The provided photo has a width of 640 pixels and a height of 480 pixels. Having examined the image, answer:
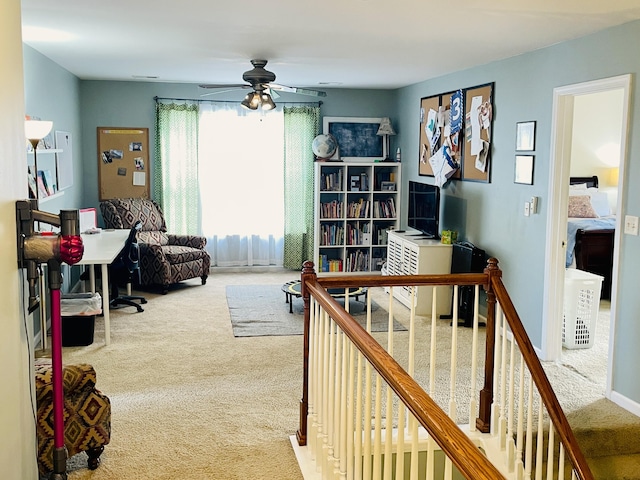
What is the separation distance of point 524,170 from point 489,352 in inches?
89.0

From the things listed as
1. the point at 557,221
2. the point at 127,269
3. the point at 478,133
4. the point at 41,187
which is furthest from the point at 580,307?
the point at 41,187

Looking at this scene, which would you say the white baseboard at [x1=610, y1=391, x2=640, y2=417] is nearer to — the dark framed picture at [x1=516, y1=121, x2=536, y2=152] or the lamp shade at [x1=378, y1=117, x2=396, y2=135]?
the dark framed picture at [x1=516, y1=121, x2=536, y2=152]

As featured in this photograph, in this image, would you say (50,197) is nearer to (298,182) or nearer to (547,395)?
(298,182)

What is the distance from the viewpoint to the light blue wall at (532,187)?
13.4 ft

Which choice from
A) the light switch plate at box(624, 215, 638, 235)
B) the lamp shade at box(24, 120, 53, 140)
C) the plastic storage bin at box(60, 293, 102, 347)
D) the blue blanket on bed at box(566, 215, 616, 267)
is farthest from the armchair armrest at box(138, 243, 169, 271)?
the light switch plate at box(624, 215, 638, 235)

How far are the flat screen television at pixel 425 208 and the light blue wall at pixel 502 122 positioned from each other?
232 millimetres

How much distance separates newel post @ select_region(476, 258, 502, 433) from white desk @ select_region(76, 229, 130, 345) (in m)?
2.52

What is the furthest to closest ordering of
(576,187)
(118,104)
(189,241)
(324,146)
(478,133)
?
(324,146) → (576,187) → (118,104) → (189,241) → (478,133)

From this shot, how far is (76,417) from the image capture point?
3191 millimetres

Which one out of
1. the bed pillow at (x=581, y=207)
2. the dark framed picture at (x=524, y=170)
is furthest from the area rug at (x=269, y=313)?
the bed pillow at (x=581, y=207)

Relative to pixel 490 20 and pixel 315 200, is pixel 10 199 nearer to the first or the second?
pixel 490 20

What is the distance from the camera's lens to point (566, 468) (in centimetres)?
380

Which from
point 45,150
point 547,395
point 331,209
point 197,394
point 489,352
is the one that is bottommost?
point 197,394

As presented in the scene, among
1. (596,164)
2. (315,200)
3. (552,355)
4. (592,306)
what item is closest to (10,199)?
(552,355)
